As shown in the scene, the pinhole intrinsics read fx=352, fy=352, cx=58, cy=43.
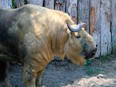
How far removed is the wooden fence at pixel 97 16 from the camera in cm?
729

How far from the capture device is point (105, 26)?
25.4 ft

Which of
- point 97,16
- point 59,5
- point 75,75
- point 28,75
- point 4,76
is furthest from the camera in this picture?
point 97,16

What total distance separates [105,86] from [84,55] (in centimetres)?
123

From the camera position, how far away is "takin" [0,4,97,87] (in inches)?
210

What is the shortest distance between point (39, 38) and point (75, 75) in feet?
6.34

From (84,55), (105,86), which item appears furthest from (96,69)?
(84,55)

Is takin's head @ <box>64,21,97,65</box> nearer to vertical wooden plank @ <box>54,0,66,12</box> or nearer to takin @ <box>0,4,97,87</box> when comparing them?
takin @ <box>0,4,97,87</box>

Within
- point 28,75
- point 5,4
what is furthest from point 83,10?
point 28,75

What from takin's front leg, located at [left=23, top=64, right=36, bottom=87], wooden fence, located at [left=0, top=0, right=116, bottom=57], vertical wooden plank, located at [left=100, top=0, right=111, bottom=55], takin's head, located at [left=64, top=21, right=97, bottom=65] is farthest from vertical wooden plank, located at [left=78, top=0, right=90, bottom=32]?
takin's front leg, located at [left=23, top=64, right=36, bottom=87]

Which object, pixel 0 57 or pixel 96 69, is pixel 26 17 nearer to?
pixel 0 57

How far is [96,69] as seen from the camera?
7289 mm

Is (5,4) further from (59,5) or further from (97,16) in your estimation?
(97,16)

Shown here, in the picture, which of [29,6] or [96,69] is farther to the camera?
[96,69]

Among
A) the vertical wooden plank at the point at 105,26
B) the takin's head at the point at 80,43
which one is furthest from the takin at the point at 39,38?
the vertical wooden plank at the point at 105,26
